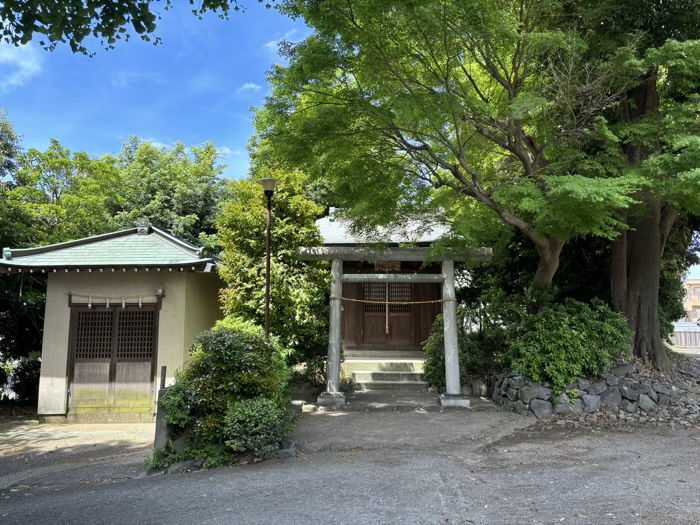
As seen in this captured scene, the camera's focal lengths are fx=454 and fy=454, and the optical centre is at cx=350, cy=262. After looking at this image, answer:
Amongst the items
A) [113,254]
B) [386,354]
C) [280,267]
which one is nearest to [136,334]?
[113,254]

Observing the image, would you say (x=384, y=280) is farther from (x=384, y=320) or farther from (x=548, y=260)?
(x=384, y=320)

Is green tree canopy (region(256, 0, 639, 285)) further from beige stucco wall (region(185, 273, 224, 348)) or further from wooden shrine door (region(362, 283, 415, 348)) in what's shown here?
wooden shrine door (region(362, 283, 415, 348))

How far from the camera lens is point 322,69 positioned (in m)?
6.93

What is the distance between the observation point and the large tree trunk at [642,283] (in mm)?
9000

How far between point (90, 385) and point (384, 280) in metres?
6.63

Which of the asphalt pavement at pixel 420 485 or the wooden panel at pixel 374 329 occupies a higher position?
the wooden panel at pixel 374 329

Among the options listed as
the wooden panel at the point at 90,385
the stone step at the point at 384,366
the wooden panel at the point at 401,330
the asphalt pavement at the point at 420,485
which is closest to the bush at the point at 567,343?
the asphalt pavement at the point at 420,485

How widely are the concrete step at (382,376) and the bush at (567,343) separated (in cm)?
246

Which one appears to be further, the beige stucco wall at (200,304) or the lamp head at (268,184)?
the beige stucco wall at (200,304)

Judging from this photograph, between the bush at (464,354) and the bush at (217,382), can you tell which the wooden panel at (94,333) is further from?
the bush at (464,354)

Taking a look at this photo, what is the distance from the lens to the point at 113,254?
31.9 ft

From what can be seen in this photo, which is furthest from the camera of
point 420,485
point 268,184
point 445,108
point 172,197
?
point 172,197

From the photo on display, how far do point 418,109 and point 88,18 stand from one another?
162 inches

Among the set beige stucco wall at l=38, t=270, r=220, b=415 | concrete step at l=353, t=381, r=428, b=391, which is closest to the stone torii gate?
concrete step at l=353, t=381, r=428, b=391
